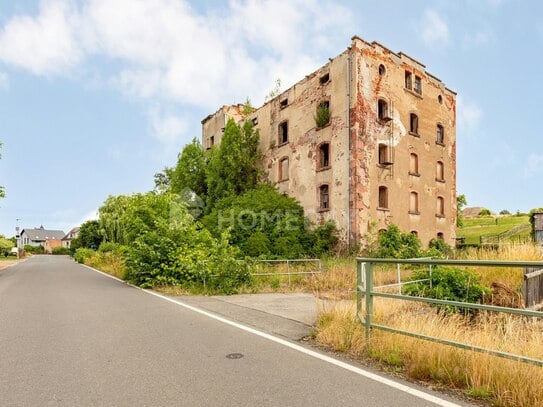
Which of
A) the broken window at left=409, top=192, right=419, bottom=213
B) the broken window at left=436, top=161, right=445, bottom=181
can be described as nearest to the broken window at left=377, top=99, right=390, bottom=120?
the broken window at left=409, top=192, right=419, bottom=213

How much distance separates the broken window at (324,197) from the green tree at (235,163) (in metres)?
7.55

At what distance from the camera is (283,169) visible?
32.9 m

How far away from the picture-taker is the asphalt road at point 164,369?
13.8 ft

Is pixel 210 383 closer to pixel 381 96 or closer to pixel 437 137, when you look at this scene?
pixel 381 96

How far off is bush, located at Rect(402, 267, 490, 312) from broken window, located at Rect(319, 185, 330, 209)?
17083mm

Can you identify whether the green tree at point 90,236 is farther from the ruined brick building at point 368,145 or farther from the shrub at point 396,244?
the shrub at point 396,244

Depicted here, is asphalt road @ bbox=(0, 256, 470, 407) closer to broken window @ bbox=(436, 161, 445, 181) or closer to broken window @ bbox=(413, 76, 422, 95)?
broken window @ bbox=(413, 76, 422, 95)

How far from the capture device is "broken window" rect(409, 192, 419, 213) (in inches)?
1175

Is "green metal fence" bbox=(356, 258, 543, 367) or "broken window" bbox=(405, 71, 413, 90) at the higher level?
"broken window" bbox=(405, 71, 413, 90)

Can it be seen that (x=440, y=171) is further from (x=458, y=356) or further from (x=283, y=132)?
(x=458, y=356)

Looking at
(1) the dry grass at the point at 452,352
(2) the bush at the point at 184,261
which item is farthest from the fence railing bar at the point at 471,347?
(2) the bush at the point at 184,261

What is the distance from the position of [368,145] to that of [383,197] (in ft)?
11.9

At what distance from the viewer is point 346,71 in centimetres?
2716

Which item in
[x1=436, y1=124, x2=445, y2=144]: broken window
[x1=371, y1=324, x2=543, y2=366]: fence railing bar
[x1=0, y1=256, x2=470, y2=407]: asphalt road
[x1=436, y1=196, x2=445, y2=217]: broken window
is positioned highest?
[x1=436, y1=124, x2=445, y2=144]: broken window
